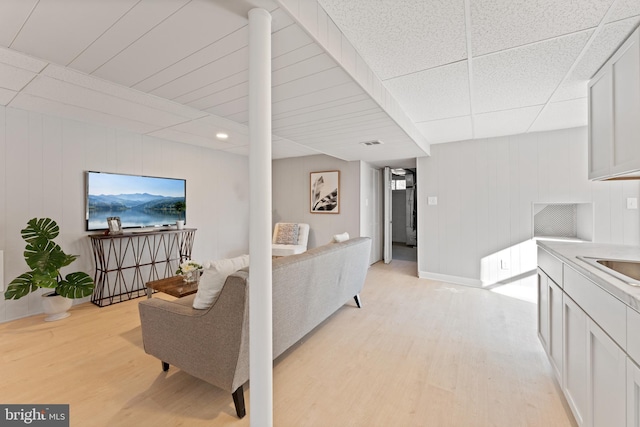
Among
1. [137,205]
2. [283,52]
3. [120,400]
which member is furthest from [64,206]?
[283,52]

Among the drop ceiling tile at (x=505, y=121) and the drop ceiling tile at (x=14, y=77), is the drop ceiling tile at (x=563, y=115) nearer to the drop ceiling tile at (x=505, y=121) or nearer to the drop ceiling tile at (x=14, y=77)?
the drop ceiling tile at (x=505, y=121)

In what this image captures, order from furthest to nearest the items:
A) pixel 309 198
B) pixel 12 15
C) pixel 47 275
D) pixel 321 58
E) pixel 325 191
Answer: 1. pixel 309 198
2. pixel 325 191
3. pixel 47 275
4. pixel 321 58
5. pixel 12 15

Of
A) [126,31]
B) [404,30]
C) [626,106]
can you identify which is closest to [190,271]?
[126,31]

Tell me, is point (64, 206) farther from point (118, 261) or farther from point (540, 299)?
point (540, 299)

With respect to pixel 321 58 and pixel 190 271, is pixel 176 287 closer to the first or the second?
pixel 190 271

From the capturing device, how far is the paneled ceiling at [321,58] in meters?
1.42

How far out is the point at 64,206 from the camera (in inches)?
125

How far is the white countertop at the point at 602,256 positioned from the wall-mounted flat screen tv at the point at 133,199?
181 inches

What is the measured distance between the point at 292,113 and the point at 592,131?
2.45m

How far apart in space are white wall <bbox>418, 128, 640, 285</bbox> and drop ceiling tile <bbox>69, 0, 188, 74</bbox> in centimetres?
410

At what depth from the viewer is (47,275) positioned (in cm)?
268

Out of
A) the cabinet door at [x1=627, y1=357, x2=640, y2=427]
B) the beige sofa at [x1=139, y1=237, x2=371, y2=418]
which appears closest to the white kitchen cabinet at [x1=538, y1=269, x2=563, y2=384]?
the cabinet door at [x1=627, y1=357, x2=640, y2=427]

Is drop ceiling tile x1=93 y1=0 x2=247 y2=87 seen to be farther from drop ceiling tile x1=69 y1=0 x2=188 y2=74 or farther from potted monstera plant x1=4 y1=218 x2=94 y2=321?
potted monstera plant x1=4 y1=218 x2=94 y2=321

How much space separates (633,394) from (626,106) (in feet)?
5.41
